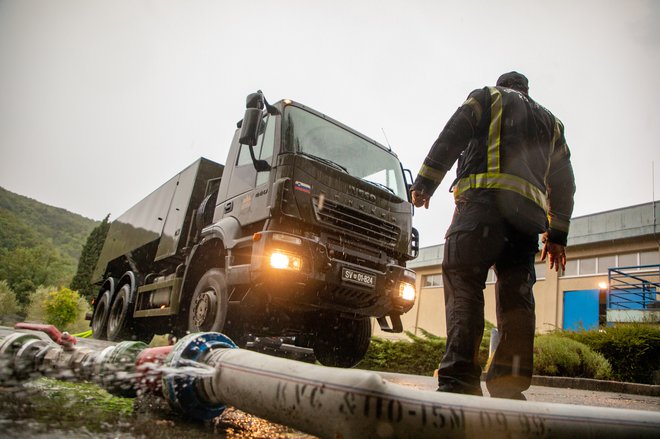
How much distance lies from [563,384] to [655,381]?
2329 millimetres

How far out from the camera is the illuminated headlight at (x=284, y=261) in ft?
12.3

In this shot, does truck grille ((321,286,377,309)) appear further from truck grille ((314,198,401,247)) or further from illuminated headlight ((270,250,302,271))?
truck grille ((314,198,401,247))

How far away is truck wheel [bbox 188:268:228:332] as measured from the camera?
4.25m

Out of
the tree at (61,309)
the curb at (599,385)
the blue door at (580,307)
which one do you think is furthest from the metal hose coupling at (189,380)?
the tree at (61,309)

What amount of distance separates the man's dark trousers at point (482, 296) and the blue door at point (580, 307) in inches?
614

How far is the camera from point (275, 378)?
1270mm

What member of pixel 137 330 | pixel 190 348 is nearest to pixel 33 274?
pixel 137 330

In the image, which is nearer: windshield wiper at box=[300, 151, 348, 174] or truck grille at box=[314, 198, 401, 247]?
truck grille at box=[314, 198, 401, 247]

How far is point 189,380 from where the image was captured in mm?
1591

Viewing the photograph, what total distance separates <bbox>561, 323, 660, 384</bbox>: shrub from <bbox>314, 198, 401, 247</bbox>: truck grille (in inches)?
205

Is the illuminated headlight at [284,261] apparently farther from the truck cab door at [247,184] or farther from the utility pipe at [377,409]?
the utility pipe at [377,409]

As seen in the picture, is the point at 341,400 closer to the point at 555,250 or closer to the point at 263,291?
the point at 555,250

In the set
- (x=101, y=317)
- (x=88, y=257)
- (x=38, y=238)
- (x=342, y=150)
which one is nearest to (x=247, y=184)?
(x=342, y=150)

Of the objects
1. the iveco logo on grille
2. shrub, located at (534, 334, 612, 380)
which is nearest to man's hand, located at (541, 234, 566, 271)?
the iveco logo on grille
